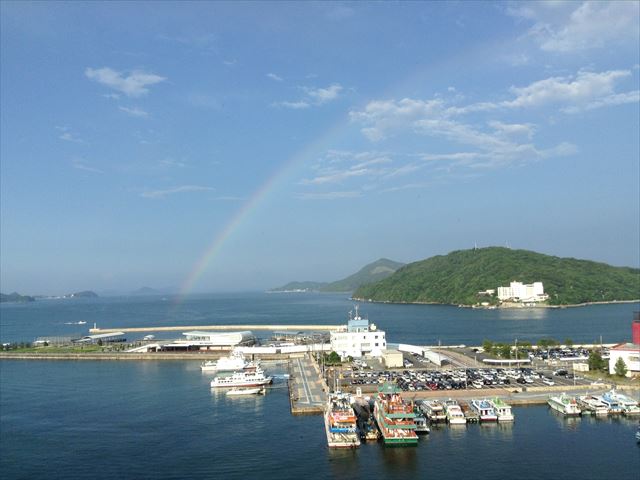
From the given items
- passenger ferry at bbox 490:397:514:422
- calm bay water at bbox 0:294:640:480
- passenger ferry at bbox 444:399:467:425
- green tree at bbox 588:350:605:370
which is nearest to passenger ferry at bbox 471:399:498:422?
passenger ferry at bbox 490:397:514:422

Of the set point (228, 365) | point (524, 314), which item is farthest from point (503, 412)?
point (524, 314)

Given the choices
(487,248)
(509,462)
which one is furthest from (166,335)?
(487,248)

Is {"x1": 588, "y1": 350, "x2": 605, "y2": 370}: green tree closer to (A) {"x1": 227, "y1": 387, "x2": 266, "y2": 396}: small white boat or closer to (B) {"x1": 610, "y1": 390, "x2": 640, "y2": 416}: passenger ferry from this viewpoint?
(B) {"x1": 610, "y1": 390, "x2": 640, "y2": 416}: passenger ferry

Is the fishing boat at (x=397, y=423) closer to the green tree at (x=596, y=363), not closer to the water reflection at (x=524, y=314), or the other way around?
the green tree at (x=596, y=363)

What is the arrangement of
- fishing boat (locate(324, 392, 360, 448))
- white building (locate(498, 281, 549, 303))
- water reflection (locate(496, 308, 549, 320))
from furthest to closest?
white building (locate(498, 281, 549, 303))
water reflection (locate(496, 308, 549, 320))
fishing boat (locate(324, 392, 360, 448))

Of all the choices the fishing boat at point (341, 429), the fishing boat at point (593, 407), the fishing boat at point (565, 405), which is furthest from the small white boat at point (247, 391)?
the fishing boat at point (593, 407)

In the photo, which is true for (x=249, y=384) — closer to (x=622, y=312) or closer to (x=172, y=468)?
(x=172, y=468)

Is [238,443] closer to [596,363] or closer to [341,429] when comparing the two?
[341,429]
